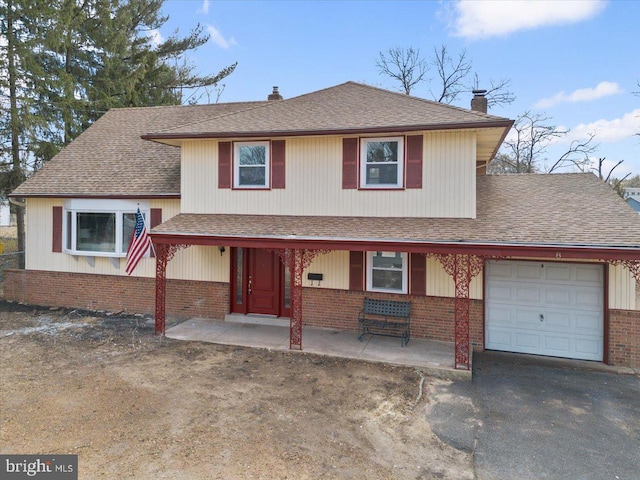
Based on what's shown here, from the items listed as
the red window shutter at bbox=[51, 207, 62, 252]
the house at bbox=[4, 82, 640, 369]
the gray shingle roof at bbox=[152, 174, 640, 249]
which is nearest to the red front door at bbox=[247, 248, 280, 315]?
the house at bbox=[4, 82, 640, 369]

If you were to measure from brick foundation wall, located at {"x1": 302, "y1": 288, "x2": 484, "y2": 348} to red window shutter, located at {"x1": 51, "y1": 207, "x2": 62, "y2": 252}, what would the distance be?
7.98 meters

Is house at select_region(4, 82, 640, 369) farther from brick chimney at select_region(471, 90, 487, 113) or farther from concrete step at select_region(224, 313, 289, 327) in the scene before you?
concrete step at select_region(224, 313, 289, 327)

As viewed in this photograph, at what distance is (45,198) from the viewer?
12.5m

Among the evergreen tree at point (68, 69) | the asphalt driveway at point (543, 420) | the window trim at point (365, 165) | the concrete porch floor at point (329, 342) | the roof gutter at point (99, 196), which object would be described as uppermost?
the evergreen tree at point (68, 69)

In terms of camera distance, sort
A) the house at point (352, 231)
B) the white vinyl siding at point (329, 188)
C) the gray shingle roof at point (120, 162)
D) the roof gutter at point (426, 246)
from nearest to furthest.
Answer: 1. the roof gutter at point (426, 246)
2. the house at point (352, 231)
3. the white vinyl siding at point (329, 188)
4. the gray shingle roof at point (120, 162)

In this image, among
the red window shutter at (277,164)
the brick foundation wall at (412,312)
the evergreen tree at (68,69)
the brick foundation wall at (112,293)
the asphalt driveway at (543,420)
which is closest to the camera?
the asphalt driveway at (543,420)

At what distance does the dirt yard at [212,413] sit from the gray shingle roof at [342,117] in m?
5.17

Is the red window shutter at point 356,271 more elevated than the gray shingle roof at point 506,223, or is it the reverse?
the gray shingle roof at point 506,223

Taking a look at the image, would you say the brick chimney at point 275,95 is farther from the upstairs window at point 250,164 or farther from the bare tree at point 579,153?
the bare tree at point 579,153

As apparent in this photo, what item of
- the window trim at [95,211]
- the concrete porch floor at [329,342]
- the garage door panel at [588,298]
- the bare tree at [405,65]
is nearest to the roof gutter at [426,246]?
the garage door panel at [588,298]

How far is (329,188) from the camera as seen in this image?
9.98 metres

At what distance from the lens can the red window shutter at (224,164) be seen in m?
10.6

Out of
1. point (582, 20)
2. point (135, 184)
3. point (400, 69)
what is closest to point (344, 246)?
point (135, 184)

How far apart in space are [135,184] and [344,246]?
7192 millimetres
